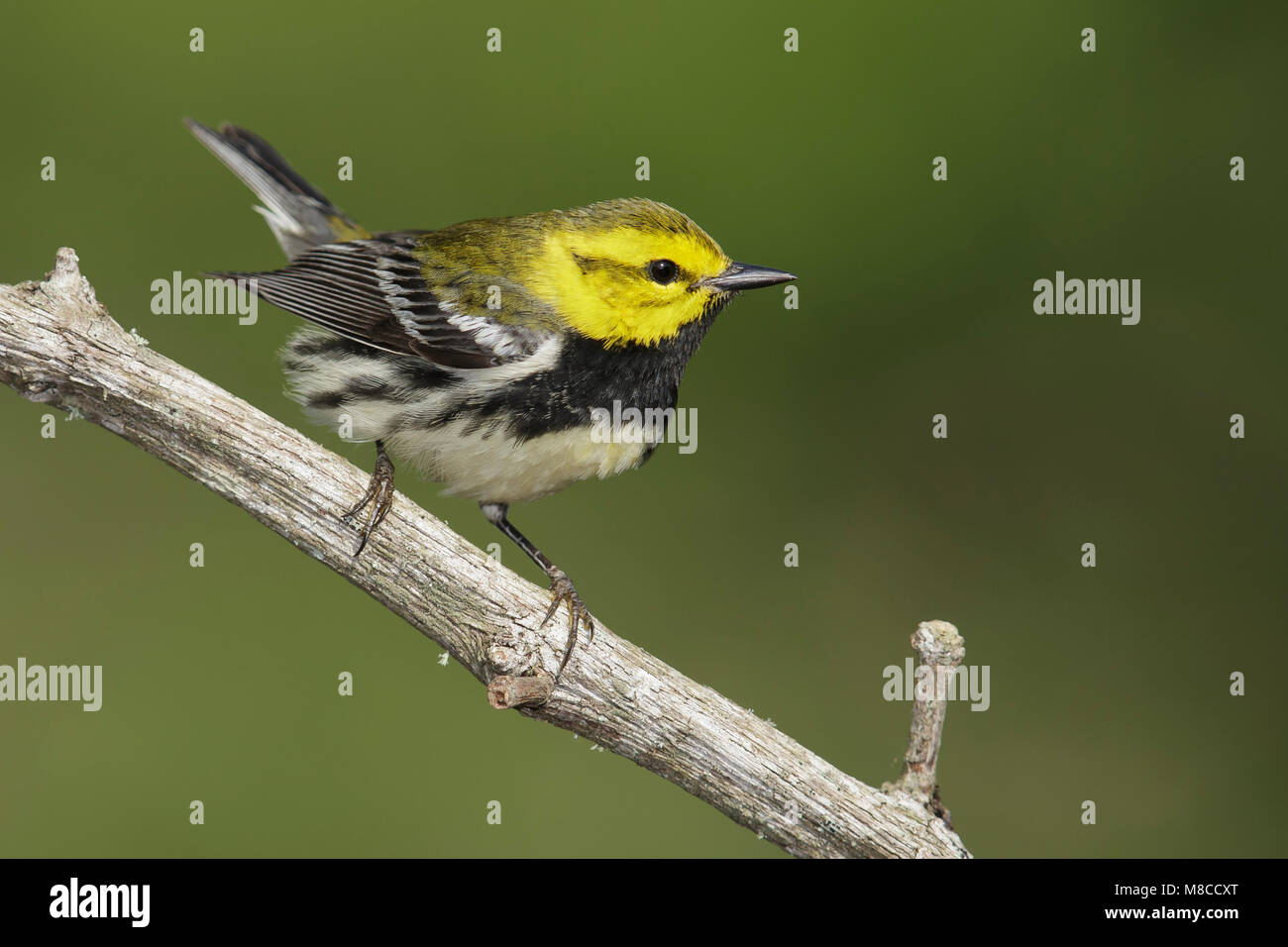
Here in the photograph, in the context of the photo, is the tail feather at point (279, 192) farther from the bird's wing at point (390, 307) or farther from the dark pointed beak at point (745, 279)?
the dark pointed beak at point (745, 279)

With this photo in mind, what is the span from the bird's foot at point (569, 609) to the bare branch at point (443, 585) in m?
0.03

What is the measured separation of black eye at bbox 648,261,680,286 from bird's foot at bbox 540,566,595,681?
0.81 metres

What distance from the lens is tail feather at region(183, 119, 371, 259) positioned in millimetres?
4031

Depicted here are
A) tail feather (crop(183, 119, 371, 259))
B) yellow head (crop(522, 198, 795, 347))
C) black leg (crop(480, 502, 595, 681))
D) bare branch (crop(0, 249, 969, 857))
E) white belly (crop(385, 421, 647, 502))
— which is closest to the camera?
bare branch (crop(0, 249, 969, 857))

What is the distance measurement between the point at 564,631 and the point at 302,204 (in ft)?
6.91

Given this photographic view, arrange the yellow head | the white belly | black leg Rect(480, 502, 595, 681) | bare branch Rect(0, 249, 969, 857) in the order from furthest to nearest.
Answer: the yellow head, the white belly, black leg Rect(480, 502, 595, 681), bare branch Rect(0, 249, 969, 857)

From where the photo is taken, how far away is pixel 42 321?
260 centimetres

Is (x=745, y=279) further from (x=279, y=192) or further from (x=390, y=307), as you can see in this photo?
(x=279, y=192)

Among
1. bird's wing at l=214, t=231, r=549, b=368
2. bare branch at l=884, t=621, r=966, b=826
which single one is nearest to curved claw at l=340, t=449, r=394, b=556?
bird's wing at l=214, t=231, r=549, b=368

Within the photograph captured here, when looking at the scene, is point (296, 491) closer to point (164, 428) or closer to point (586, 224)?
point (164, 428)

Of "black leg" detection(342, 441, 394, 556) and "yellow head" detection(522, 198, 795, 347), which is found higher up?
"yellow head" detection(522, 198, 795, 347)

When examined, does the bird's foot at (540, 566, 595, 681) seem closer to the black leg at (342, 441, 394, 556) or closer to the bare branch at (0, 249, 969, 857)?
the bare branch at (0, 249, 969, 857)

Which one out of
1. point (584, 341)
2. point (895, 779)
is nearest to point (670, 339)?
point (584, 341)

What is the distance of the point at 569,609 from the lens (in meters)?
2.87
